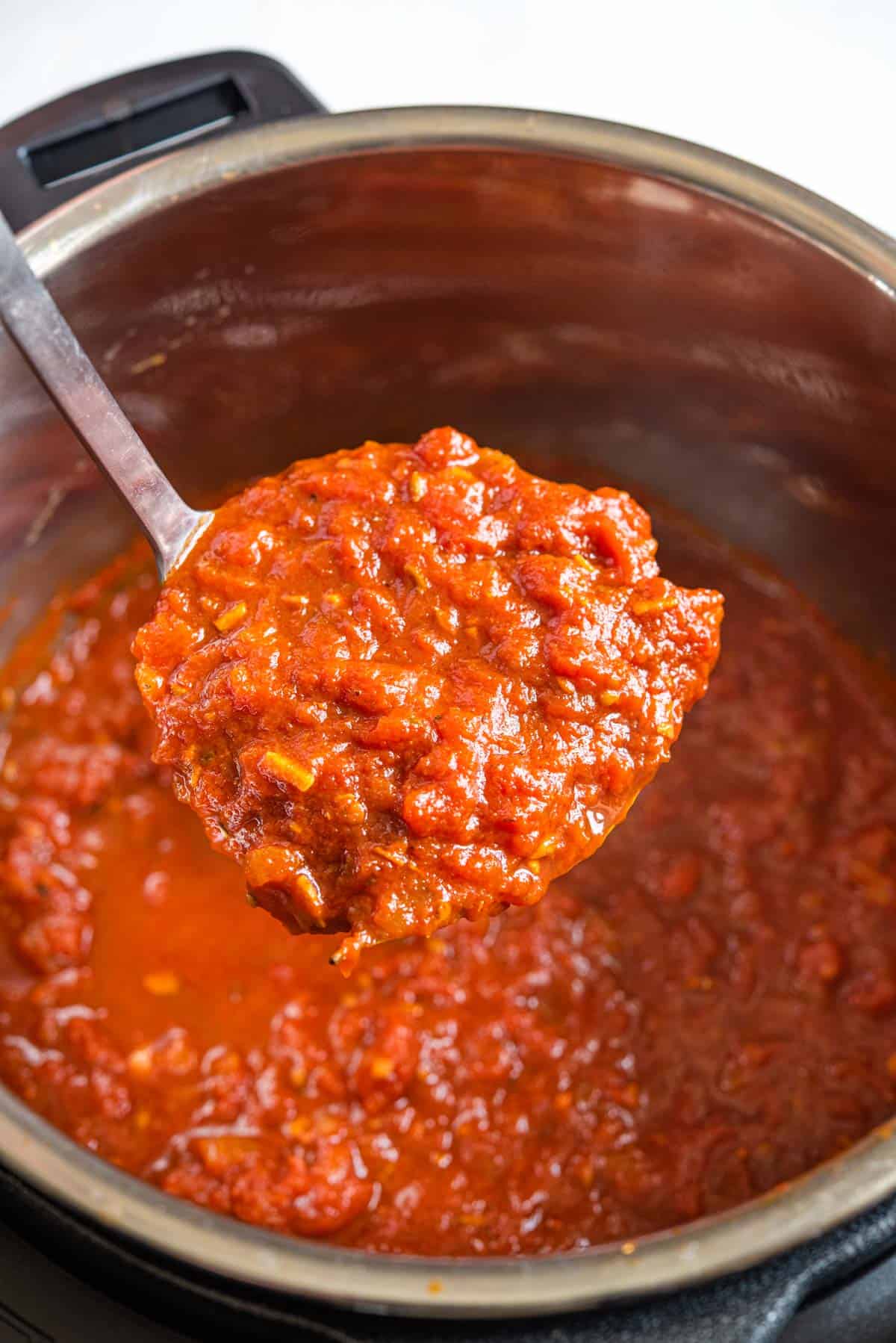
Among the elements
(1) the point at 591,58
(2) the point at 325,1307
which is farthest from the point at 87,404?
(1) the point at 591,58

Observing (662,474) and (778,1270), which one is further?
(662,474)

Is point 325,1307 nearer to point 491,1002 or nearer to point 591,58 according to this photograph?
point 491,1002

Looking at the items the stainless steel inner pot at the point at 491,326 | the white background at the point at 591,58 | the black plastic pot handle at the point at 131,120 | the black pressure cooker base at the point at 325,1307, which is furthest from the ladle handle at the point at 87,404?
the white background at the point at 591,58

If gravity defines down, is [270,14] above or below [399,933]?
above

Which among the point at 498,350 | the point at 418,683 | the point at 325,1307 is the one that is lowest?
the point at 325,1307

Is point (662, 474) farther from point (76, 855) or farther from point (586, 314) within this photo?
point (76, 855)

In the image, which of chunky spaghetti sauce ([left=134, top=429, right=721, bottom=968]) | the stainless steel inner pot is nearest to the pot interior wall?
the stainless steel inner pot

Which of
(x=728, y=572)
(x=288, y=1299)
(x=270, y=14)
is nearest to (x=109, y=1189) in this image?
(x=288, y=1299)
